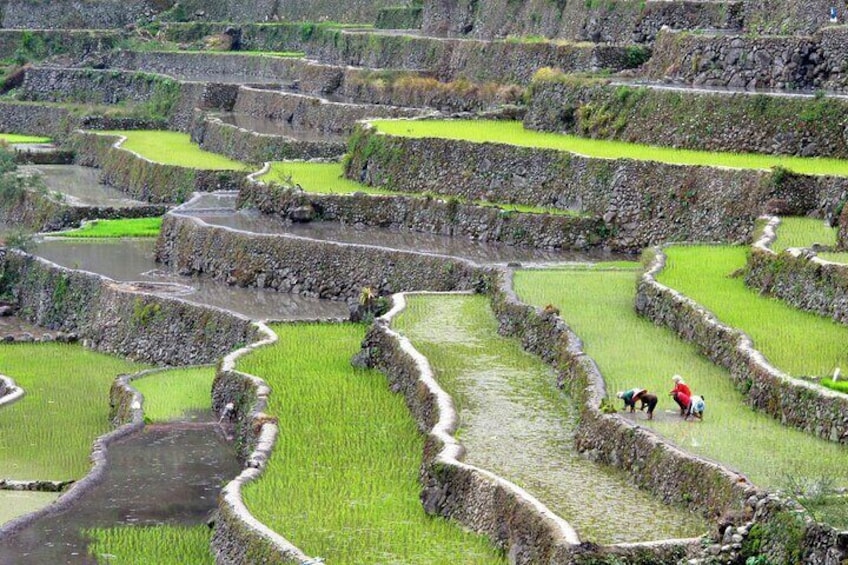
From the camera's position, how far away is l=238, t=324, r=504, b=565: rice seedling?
67.9 ft

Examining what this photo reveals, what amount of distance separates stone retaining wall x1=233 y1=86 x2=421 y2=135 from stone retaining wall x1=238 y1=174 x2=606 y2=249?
32.6 feet

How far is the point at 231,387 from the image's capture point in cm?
2950

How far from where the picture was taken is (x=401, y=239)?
40156mm

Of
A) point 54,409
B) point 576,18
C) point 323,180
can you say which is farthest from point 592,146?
point 576,18

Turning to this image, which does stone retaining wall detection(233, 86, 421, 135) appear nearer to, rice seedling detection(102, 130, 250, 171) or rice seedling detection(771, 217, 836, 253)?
rice seedling detection(102, 130, 250, 171)

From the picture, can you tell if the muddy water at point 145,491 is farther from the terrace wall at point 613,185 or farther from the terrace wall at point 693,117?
the terrace wall at point 693,117

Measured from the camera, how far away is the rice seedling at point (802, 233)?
30.9 meters

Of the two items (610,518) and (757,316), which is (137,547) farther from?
(757,316)

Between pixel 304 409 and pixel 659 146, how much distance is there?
14947 millimetres

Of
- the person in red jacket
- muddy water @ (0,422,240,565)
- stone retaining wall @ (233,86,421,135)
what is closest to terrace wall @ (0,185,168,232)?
stone retaining wall @ (233,86,421,135)

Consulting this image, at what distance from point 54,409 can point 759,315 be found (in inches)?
477

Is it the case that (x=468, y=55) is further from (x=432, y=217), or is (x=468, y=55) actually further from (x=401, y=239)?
(x=401, y=239)

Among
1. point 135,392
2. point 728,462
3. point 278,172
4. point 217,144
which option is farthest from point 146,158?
point 728,462

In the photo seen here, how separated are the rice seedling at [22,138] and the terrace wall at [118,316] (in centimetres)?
2722
